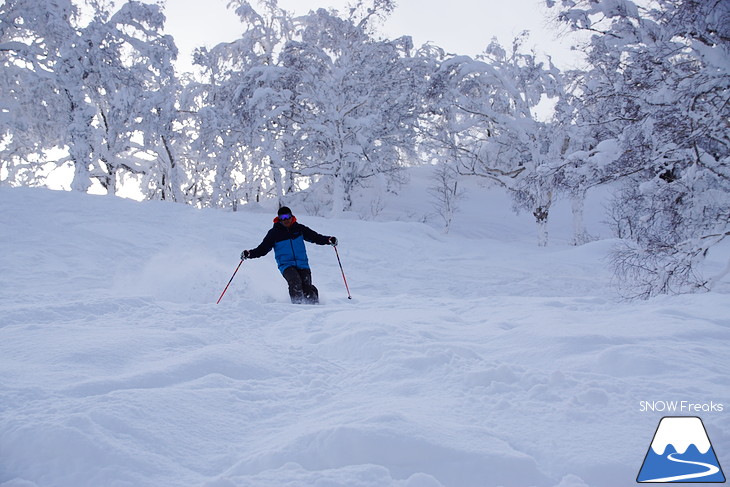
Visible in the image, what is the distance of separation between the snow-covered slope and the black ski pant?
2.63ft

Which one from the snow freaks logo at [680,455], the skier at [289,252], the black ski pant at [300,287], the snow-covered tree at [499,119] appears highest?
the snow-covered tree at [499,119]

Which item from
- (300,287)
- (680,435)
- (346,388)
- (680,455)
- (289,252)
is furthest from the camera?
(289,252)

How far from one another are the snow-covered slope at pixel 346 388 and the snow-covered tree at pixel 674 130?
1.42 meters

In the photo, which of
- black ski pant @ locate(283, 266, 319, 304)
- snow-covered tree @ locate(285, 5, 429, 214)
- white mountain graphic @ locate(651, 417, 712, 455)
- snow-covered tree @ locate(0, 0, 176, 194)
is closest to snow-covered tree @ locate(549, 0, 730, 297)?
black ski pant @ locate(283, 266, 319, 304)

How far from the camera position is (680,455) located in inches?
83.6

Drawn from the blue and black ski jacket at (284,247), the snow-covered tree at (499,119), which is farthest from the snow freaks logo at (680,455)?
the snow-covered tree at (499,119)

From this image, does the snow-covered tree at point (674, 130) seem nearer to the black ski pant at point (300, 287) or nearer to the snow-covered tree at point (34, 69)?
the black ski pant at point (300, 287)

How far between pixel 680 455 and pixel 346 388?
1.79 meters

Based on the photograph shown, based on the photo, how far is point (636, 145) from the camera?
27.1 feet

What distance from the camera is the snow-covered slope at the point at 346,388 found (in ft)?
6.71

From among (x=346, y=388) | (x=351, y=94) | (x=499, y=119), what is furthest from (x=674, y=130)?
(x=351, y=94)

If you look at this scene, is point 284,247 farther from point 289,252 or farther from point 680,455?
point 680,455

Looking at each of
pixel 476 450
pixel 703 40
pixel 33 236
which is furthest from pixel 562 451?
pixel 33 236

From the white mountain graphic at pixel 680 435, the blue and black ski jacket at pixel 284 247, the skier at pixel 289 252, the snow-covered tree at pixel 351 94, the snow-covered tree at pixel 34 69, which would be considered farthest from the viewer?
the snow-covered tree at pixel 351 94
